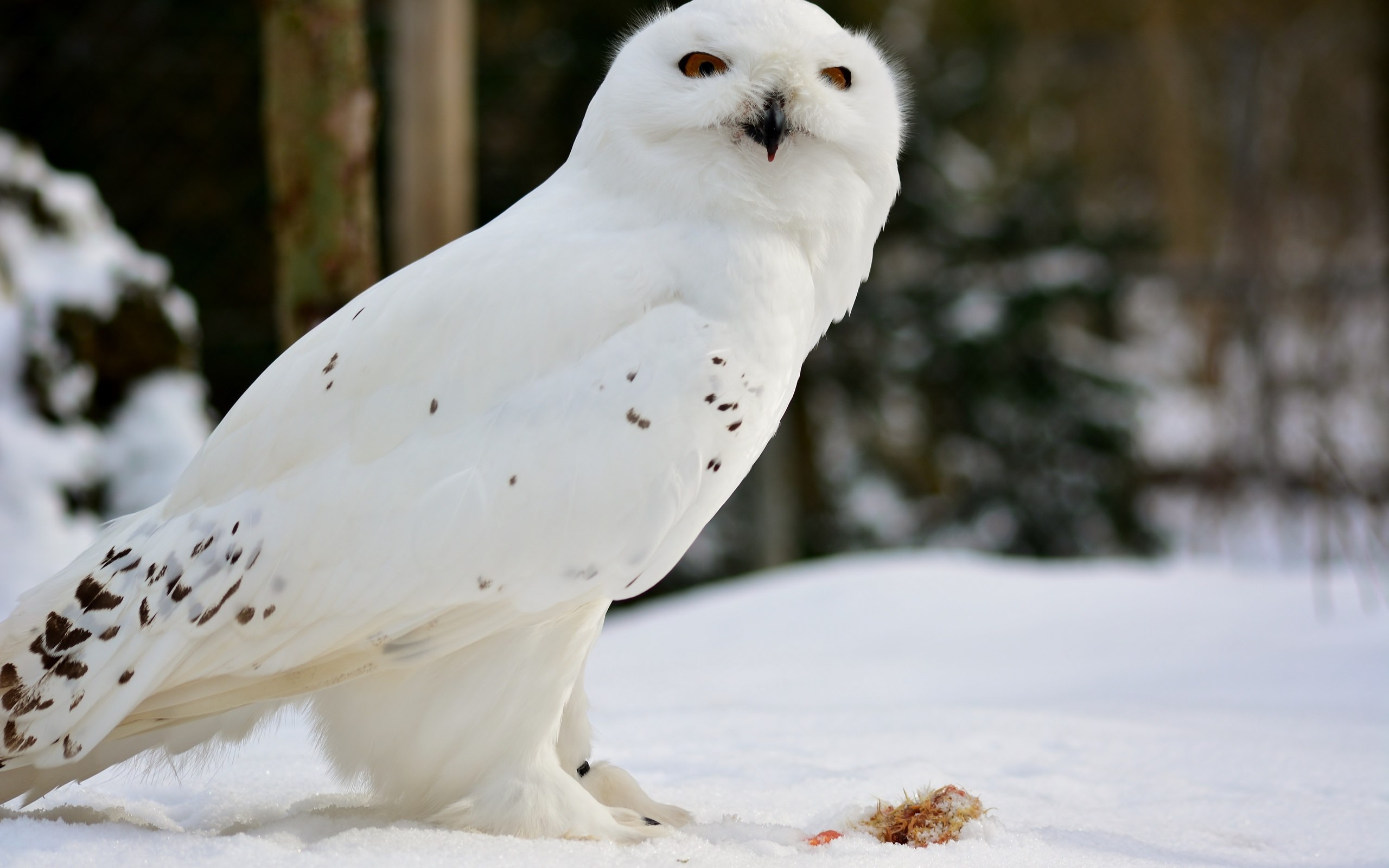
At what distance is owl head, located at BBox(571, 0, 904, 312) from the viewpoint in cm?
194

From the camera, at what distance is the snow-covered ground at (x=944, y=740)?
68.9 inches

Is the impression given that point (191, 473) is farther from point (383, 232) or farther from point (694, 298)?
point (383, 232)

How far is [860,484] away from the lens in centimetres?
768

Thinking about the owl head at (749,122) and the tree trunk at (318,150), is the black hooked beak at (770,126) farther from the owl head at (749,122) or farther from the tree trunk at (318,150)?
the tree trunk at (318,150)

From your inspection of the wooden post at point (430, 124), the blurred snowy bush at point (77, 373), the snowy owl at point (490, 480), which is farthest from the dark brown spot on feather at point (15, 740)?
the wooden post at point (430, 124)

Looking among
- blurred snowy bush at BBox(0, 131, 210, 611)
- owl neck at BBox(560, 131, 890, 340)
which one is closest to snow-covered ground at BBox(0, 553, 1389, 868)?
owl neck at BBox(560, 131, 890, 340)

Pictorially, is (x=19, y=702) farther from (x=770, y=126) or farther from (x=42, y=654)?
(x=770, y=126)

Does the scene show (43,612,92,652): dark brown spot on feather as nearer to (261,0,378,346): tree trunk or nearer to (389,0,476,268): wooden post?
(261,0,378,346): tree trunk

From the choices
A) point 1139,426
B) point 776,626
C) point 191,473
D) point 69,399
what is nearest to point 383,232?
point 69,399

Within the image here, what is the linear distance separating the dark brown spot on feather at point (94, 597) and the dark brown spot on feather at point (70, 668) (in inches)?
3.1

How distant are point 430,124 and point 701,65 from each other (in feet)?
8.90

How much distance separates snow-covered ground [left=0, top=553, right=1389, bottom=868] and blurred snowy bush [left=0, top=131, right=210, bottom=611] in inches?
76.3

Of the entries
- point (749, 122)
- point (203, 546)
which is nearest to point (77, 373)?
point (203, 546)

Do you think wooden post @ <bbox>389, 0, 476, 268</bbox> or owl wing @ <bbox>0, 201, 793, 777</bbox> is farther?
wooden post @ <bbox>389, 0, 476, 268</bbox>
